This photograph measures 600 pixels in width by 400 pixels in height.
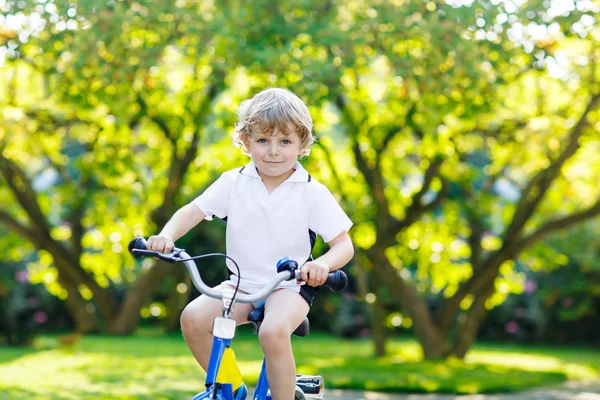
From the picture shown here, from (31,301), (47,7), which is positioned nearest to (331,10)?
(47,7)

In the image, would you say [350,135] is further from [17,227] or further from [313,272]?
[313,272]

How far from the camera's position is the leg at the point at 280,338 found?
3232 mm

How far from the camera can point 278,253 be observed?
11.4 feet

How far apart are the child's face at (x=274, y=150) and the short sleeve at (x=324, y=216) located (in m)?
0.17

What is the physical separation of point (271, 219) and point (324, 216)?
8.4 inches

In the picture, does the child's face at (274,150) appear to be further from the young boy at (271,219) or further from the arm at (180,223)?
the arm at (180,223)

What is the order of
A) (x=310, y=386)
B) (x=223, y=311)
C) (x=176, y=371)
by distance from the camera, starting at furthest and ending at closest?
(x=176, y=371) < (x=310, y=386) < (x=223, y=311)

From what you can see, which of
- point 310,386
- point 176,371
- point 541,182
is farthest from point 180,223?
point 541,182

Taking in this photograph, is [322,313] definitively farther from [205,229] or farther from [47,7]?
[47,7]

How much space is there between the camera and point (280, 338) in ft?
10.6

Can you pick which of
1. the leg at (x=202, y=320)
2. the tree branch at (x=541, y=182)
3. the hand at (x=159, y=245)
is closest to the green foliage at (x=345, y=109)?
the tree branch at (x=541, y=182)

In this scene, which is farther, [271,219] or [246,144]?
[246,144]

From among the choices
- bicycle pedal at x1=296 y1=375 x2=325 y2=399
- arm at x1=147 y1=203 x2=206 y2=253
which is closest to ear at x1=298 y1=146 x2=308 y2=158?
arm at x1=147 y1=203 x2=206 y2=253

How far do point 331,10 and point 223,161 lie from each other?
3203 mm
